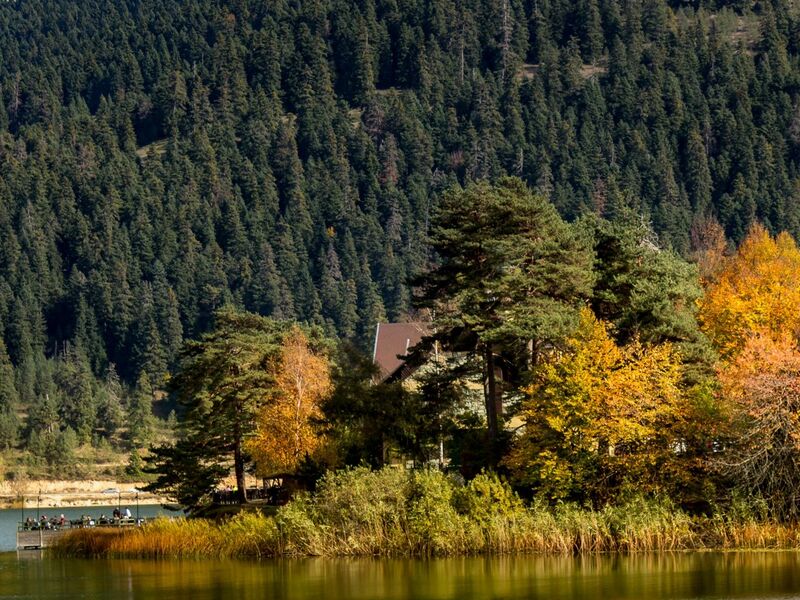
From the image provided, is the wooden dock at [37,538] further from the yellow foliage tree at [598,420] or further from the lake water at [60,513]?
the yellow foliage tree at [598,420]

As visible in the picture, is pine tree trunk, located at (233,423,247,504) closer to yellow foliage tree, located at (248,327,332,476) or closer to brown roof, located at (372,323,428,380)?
yellow foliage tree, located at (248,327,332,476)

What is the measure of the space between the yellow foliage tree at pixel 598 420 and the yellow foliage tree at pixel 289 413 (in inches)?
656

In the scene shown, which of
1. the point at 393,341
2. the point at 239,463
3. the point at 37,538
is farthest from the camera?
the point at 393,341

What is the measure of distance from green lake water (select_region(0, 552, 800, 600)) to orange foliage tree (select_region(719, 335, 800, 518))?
305 centimetres

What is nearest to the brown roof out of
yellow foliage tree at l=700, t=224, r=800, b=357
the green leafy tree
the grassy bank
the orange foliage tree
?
yellow foliage tree at l=700, t=224, r=800, b=357

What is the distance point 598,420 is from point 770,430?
23.8 feet

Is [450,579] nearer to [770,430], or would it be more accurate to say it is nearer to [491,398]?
[770,430]

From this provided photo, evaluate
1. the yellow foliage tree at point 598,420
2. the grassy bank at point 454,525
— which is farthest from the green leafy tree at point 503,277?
the grassy bank at point 454,525

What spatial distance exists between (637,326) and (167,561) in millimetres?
22520

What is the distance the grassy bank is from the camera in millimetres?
60344

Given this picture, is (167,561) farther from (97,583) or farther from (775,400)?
(775,400)

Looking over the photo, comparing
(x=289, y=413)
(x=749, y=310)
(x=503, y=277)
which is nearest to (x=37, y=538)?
(x=289, y=413)

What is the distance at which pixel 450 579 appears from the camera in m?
55.3

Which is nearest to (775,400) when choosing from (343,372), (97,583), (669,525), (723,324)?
(669,525)
